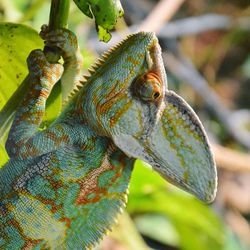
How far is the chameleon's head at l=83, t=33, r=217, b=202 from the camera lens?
1.29 meters

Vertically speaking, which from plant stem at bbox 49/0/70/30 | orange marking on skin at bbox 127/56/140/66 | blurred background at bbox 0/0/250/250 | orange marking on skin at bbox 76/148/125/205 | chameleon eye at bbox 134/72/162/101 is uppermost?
blurred background at bbox 0/0/250/250

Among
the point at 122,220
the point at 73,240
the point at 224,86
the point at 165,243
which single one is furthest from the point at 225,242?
the point at 224,86

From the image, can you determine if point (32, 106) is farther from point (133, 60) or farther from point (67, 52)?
point (133, 60)

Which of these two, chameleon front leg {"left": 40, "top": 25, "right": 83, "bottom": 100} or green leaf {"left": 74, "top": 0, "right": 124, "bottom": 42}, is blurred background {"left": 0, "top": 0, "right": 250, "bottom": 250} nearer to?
chameleon front leg {"left": 40, "top": 25, "right": 83, "bottom": 100}

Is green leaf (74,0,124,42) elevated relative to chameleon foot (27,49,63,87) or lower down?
elevated

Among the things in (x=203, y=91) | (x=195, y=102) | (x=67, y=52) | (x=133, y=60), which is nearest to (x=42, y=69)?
(x=67, y=52)

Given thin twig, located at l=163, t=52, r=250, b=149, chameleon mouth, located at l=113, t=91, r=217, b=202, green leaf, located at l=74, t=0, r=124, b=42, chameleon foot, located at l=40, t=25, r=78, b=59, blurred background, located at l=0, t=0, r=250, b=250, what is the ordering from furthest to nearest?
thin twig, located at l=163, t=52, r=250, b=149 < blurred background, located at l=0, t=0, r=250, b=250 < chameleon mouth, located at l=113, t=91, r=217, b=202 < chameleon foot, located at l=40, t=25, r=78, b=59 < green leaf, located at l=74, t=0, r=124, b=42

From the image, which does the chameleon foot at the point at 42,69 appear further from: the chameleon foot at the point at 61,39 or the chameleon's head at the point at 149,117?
the chameleon's head at the point at 149,117

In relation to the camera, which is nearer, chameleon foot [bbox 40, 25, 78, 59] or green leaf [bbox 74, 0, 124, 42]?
green leaf [bbox 74, 0, 124, 42]

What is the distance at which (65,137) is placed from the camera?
1.34m

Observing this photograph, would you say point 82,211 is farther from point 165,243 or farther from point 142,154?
point 165,243

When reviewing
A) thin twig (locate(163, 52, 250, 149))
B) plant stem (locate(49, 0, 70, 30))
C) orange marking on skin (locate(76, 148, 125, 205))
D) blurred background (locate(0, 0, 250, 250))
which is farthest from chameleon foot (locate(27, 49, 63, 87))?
thin twig (locate(163, 52, 250, 149))

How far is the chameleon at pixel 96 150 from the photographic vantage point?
1294 millimetres

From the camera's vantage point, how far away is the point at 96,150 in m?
1.37
